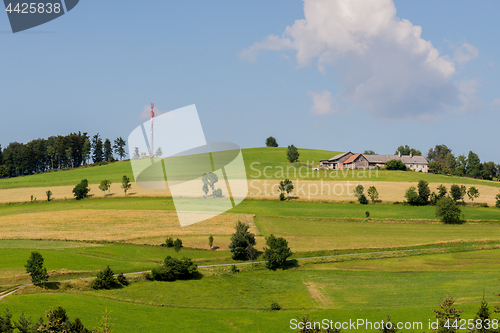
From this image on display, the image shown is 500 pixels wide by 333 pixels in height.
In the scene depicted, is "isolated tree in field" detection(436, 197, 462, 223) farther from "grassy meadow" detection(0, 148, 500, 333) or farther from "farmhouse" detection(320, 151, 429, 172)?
"farmhouse" detection(320, 151, 429, 172)

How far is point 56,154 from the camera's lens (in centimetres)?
17438

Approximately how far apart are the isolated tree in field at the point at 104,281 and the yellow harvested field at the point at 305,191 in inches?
2107

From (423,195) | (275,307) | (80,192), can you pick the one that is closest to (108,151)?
(80,192)

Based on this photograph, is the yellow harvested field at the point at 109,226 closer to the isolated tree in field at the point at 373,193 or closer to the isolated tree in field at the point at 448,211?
the isolated tree in field at the point at 373,193

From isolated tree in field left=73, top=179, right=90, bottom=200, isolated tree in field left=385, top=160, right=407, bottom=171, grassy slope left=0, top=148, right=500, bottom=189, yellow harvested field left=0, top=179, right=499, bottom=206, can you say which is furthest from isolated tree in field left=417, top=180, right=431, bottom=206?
isolated tree in field left=73, top=179, right=90, bottom=200

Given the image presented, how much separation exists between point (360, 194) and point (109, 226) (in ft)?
195

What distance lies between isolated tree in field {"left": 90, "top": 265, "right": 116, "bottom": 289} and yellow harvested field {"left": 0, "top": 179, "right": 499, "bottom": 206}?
176 feet

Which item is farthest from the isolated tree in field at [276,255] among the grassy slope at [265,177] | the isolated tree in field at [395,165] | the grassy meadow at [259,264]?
the isolated tree in field at [395,165]

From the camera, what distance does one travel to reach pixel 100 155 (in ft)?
A: 601

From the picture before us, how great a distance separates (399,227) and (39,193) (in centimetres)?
9665

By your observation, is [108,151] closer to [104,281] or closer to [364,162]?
[364,162]
